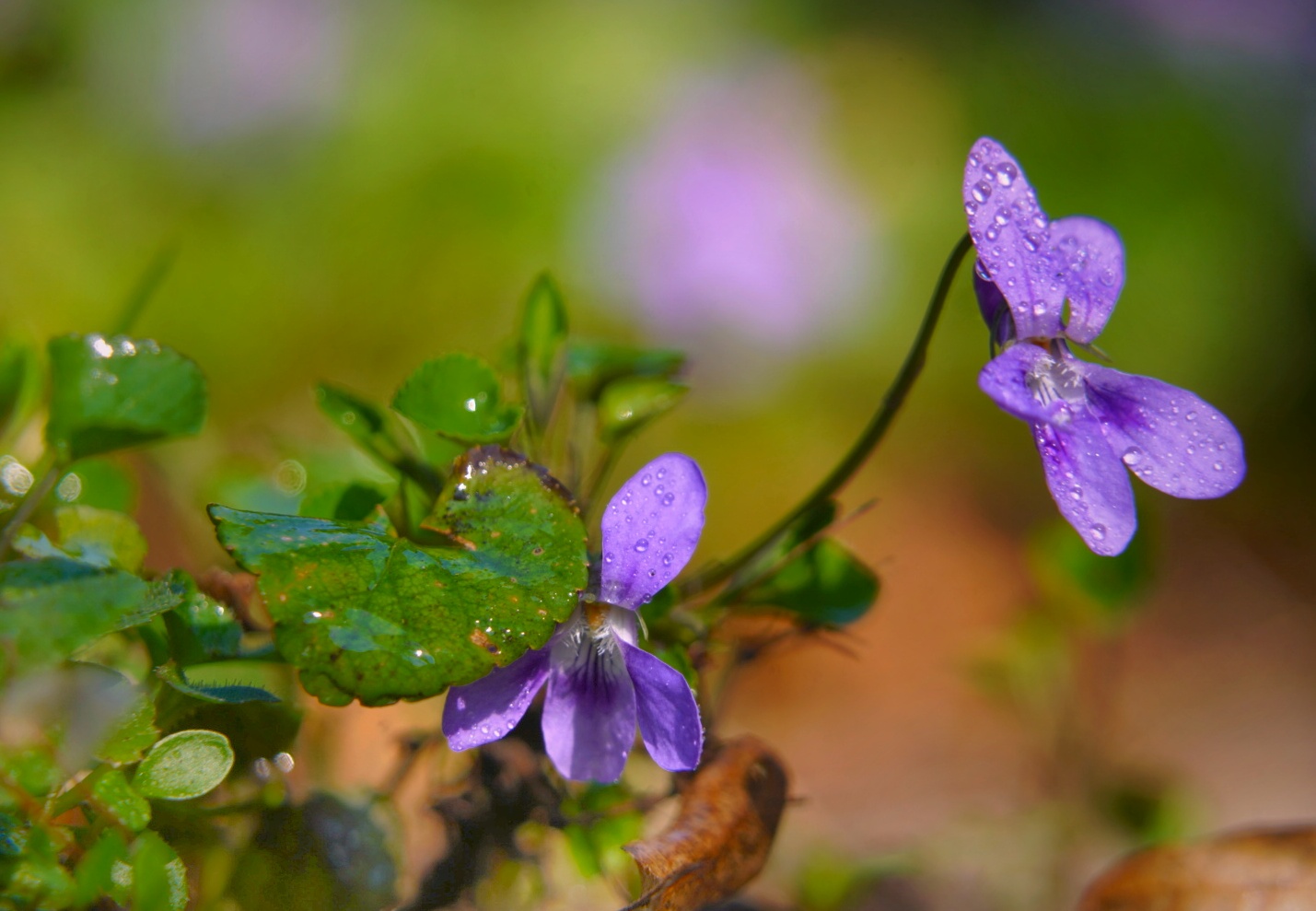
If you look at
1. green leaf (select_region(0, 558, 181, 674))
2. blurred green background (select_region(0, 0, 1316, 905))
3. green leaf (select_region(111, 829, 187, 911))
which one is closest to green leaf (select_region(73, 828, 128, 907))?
green leaf (select_region(111, 829, 187, 911))

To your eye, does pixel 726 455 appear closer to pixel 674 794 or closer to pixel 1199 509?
pixel 1199 509

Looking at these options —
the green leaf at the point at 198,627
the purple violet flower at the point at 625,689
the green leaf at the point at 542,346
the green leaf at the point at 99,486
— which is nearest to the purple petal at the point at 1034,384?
the purple violet flower at the point at 625,689

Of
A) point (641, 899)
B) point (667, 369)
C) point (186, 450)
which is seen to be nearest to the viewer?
point (641, 899)

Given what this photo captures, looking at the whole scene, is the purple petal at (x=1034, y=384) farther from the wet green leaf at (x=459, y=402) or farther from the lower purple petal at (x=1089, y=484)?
the wet green leaf at (x=459, y=402)

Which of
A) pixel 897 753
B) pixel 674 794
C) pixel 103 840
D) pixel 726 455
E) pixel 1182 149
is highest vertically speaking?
pixel 1182 149

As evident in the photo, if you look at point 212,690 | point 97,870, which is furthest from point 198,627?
point 97,870

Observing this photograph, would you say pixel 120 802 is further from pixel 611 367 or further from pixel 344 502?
pixel 611 367

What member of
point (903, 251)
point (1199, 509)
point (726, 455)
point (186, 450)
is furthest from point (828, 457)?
point (186, 450)
